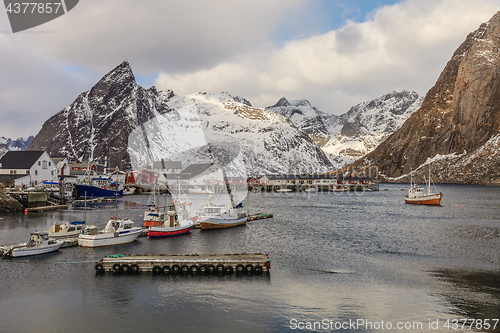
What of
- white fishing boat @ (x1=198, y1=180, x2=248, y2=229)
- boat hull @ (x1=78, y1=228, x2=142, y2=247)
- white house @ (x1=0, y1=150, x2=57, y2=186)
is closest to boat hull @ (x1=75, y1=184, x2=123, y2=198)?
white house @ (x1=0, y1=150, x2=57, y2=186)

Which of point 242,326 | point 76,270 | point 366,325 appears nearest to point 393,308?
point 366,325

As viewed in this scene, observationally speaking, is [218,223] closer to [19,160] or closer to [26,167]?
[26,167]

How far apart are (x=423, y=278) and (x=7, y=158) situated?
126654 millimetres

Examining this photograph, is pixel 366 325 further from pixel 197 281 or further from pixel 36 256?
pixel 36 256

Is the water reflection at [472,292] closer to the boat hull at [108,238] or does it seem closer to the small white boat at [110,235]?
the boat hull at [108,238]

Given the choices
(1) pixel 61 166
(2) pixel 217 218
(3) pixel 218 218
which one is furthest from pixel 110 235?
(1) pixel 61 166

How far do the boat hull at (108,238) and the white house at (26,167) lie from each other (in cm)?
7870

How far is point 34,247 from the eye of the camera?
136 ft

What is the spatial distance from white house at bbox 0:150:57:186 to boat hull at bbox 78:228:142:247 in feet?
258

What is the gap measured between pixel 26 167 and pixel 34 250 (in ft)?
282

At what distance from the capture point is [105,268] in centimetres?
3541

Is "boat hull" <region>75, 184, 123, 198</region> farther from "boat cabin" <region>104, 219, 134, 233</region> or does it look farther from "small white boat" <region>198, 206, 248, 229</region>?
"boat cabin" <region>104, 219, 134, 233</region>

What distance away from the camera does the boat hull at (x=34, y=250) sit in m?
40.2

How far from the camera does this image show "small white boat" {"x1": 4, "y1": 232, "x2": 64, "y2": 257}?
132 feet
